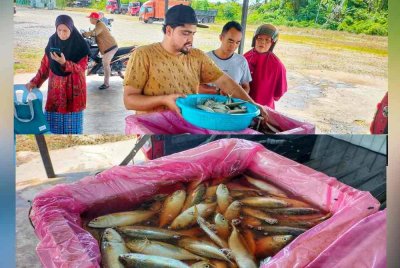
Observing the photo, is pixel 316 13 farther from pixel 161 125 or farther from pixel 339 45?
pixel 161 125

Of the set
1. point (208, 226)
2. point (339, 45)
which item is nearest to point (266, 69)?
point (339, 45)

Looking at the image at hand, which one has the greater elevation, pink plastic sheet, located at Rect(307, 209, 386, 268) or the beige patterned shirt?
the beige patterned shirt

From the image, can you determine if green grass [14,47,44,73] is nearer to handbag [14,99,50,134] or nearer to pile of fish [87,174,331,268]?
handbag [14,99,50,134]

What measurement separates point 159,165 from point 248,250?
21.3 inches

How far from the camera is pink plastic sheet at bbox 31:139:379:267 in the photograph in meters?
1.65

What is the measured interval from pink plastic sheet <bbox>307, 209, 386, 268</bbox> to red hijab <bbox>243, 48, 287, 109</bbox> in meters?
0.66

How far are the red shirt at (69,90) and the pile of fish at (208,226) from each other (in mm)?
505

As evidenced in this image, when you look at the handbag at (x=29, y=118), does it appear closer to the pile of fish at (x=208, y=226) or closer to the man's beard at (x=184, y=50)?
the pile of fish at (x=208, y=226)

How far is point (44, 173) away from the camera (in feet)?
6.57

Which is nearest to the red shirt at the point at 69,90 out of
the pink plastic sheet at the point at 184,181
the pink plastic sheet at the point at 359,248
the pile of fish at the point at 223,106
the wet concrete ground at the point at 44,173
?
the wet concrete ground at the point at 44,173

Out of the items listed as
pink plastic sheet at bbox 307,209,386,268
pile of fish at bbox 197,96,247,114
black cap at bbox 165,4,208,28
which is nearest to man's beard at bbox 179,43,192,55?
black cap at bbox 165,4,208,28

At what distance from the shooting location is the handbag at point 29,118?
1961 millimetres

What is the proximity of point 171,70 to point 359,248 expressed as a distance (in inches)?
40.1

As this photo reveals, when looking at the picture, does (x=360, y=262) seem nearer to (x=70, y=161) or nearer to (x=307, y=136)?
(x=307, y=136)
